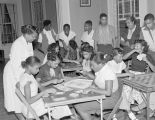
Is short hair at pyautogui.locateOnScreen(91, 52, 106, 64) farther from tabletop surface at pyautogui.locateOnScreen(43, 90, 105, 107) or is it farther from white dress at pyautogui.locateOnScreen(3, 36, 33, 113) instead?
white dress at pyautogui.locateOnScreen(3, 36, 33, 113)

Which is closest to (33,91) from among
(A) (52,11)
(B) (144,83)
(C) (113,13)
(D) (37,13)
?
(B) (144,83)

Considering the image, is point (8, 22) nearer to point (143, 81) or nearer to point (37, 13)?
point (37, 13)

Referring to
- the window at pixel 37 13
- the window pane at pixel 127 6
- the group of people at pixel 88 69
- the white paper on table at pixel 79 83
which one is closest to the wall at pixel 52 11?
the window at pixel 37 13

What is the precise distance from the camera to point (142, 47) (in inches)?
137

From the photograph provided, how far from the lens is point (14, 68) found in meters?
3.11

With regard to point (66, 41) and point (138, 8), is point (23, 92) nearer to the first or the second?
point (66, 41)

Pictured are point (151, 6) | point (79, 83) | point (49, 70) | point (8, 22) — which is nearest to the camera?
point (79, 83)

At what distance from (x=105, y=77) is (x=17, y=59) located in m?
1.22

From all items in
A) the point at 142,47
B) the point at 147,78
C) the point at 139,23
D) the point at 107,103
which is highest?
the point at 139,23

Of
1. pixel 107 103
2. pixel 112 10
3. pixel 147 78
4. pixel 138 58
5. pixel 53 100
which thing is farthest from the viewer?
pixel 112 10

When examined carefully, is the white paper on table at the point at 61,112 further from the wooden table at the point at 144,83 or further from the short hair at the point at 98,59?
the wooden table at the point at 144,83

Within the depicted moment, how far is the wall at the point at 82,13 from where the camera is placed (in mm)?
6486

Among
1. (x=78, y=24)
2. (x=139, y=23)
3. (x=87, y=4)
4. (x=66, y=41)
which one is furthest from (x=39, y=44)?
(x=139, y=23)

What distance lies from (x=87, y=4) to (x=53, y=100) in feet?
15.9
